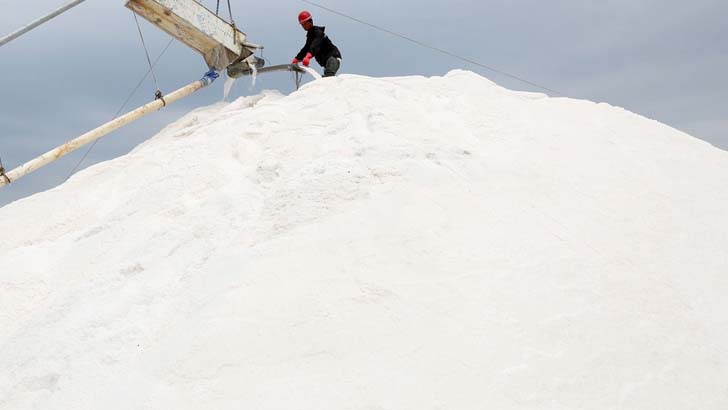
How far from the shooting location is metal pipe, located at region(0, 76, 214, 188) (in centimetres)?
555

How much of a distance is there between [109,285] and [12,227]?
73.5 inches

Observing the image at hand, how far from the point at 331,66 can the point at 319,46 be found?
0.33 meters

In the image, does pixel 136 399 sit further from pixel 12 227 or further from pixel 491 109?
pixel 491 109

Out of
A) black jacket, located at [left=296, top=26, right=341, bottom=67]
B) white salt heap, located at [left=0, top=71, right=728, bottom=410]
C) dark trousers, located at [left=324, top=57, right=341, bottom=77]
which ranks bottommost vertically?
white salt heap, located at [left=0, top=71, right=728, bottom=410]

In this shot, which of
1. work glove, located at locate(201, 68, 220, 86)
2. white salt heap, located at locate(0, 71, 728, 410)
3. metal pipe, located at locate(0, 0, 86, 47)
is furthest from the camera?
work glove, located at locate(201, 68, 220, 86)

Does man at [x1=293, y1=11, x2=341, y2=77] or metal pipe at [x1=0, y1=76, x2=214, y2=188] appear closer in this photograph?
metal pipe at [x1=0, y1=76, x2=214, y2=188]

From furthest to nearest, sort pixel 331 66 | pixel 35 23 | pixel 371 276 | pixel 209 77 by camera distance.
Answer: pixel 209 77 → pixel 331 66 → pixel 35 23 → pixel 371 276

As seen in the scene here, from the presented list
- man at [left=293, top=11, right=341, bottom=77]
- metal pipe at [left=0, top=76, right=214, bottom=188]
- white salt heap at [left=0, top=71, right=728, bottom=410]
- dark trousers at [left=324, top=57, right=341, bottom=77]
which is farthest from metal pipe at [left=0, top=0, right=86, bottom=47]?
dark trousers at [left=324, top=57, right=341, bottom=77]

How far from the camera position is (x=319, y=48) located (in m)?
7.17

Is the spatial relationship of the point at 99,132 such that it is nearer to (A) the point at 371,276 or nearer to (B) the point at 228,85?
(B) the point at 228,85

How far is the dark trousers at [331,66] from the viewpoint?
23.2ft

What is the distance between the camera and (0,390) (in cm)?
260

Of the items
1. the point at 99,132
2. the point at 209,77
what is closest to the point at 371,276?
the point at 99,132

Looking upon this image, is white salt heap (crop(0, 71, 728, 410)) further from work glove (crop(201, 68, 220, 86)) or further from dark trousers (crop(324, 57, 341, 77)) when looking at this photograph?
work glove (crop(201, 68, 220, 86))
